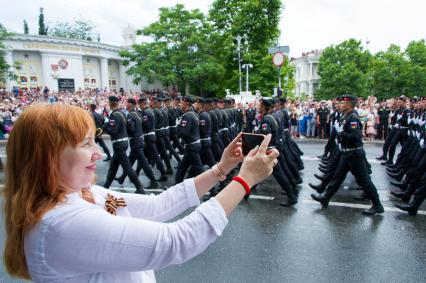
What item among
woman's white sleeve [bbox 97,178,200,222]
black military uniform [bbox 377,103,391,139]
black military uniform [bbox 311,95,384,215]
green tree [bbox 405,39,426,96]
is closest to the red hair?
woman's white sleeve [bbox 97,178,200,222]

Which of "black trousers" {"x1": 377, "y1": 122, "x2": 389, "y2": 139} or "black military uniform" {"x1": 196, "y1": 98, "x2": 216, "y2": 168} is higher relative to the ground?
"black military uniform" {"x1": 196, "y1": 98, "x2": 216, "y2": 168}

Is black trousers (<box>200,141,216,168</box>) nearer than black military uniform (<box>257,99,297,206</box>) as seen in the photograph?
No

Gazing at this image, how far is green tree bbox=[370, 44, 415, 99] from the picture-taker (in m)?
49.8

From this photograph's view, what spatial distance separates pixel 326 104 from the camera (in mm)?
15930

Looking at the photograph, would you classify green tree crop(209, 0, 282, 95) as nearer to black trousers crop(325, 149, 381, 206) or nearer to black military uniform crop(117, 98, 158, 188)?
black military uniform crop(117, 98, 158, 188)

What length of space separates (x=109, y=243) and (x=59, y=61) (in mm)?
44741

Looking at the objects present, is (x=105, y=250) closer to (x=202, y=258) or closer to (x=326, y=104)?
(x=202, y=258)

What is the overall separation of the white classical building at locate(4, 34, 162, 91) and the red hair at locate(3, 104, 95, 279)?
41.1 meters

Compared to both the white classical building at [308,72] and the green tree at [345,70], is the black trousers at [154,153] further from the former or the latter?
the white classical building at [308,72]

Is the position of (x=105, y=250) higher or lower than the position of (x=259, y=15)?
lower

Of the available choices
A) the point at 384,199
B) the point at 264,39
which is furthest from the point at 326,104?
the point at 264,39

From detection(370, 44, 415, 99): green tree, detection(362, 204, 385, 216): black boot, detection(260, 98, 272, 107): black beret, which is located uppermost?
detection(370, 44, 415, 99): green tree

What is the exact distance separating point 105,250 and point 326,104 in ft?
52.8

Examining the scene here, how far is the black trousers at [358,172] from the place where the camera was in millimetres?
5430
